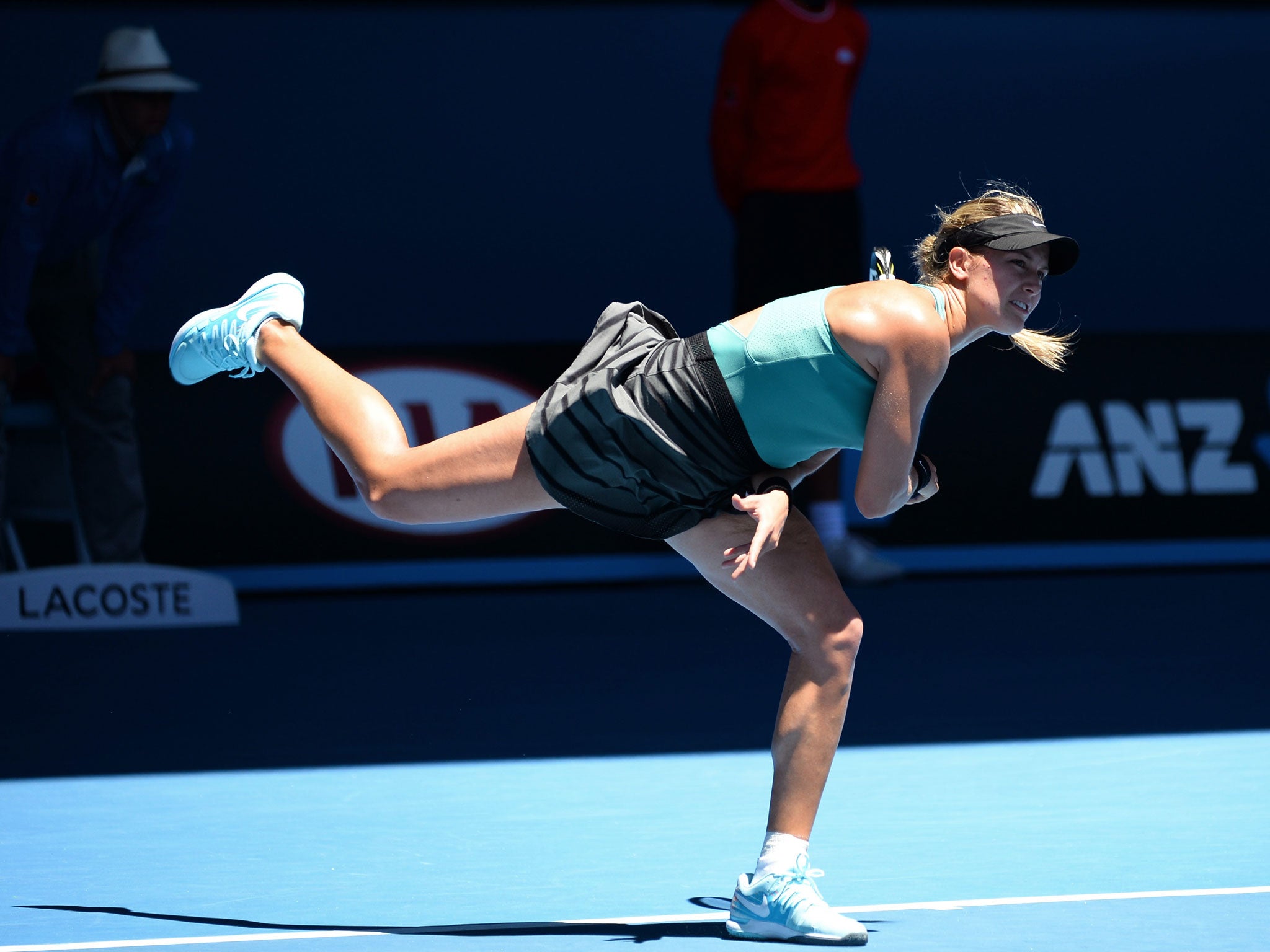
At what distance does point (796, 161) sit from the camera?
9.02 meters

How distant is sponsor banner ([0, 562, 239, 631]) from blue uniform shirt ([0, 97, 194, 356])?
95 cm

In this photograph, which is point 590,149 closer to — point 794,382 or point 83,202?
point 83,202

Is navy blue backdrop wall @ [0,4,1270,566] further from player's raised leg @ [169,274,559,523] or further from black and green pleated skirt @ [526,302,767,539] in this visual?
black and green pleated skirt @ [526,302,767,539]

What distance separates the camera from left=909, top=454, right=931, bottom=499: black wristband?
3801 mm

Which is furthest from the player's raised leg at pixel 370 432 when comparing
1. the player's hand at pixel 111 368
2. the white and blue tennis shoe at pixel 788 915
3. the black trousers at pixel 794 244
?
the black trousers at pixel 794 244

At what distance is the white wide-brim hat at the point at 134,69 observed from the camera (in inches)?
297

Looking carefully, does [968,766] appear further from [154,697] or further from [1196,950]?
[154,697]

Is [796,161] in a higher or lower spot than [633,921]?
higher

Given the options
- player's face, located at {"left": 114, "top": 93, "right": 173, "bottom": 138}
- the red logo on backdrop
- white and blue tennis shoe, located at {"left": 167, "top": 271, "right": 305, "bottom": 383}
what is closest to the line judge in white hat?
player's face, located at {"left": 114, "top": 93, "right": 173, "bottom": 138}

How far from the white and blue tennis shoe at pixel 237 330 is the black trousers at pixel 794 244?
4772mm

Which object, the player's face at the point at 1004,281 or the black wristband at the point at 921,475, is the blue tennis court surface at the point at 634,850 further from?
the player's face at the point at 1004,281

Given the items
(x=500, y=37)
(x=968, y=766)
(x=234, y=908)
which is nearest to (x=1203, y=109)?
(x=500, y=37)

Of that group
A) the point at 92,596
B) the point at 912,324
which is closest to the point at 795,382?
the point at 912,324

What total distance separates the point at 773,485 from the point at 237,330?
1.39 meters
